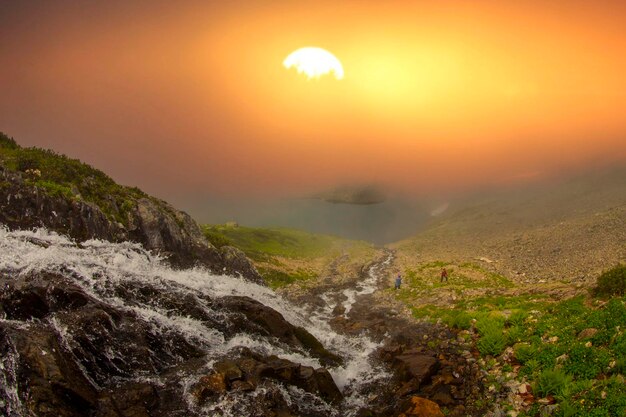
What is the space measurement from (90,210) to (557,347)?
3918 cm

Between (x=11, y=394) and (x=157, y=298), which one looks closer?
(x=11, y=394)

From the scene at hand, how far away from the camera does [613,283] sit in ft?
75.6

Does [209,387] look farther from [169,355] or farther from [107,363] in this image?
[107,363]

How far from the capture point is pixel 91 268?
76.7ft

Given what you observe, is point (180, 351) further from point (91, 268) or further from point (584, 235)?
point (584, 235)

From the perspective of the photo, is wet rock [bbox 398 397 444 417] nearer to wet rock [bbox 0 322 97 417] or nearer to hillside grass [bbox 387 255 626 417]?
hillside grass [bbox 387 255 626 417]

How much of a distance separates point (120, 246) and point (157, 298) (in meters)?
12.8

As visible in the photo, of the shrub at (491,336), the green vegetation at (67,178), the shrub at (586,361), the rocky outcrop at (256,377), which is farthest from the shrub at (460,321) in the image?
the green vegetation at (67,178)

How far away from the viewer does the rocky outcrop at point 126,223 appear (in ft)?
104

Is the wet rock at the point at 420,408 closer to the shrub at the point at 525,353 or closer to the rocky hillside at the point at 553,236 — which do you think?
the shrub at the point at 525,353

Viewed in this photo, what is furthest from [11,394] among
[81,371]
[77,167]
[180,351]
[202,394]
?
[77,167]

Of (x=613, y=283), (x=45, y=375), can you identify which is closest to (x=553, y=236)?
(x=613, y=283)

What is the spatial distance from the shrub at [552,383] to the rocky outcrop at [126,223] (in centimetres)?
3521

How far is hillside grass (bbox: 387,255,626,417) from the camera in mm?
14888
